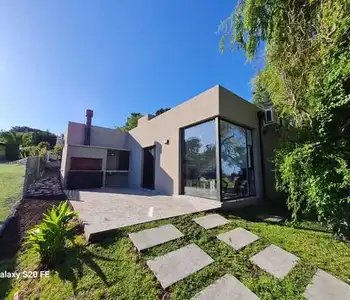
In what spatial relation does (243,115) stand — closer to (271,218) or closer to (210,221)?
(271,218)

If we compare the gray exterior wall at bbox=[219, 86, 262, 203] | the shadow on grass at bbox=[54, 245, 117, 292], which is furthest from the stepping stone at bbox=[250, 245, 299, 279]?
the gray exterior wall at bbox=[219, 86, 262, 203]

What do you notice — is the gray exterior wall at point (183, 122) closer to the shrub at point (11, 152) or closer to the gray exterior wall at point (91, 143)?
the gray exterior wall at point (91, 143)

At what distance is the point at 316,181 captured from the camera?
12.7 feet

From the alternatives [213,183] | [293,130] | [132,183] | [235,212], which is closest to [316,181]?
[293,130]

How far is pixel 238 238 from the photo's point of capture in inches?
137

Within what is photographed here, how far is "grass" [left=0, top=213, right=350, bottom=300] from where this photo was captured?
7.22 feet

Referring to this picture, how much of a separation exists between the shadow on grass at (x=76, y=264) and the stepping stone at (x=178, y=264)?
2.16 feet

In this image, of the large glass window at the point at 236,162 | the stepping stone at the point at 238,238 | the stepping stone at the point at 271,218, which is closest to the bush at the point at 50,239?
the stepping stone at the point at 238,238

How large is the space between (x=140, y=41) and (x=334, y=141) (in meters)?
7.28

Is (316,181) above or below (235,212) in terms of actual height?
above

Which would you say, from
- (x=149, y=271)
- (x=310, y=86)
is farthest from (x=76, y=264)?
(x=310, y=86)

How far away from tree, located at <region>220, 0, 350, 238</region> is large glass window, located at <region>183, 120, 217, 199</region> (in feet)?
6.28

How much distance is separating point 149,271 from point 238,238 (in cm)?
186

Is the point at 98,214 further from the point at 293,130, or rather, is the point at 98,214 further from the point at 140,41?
the point at 140,41
